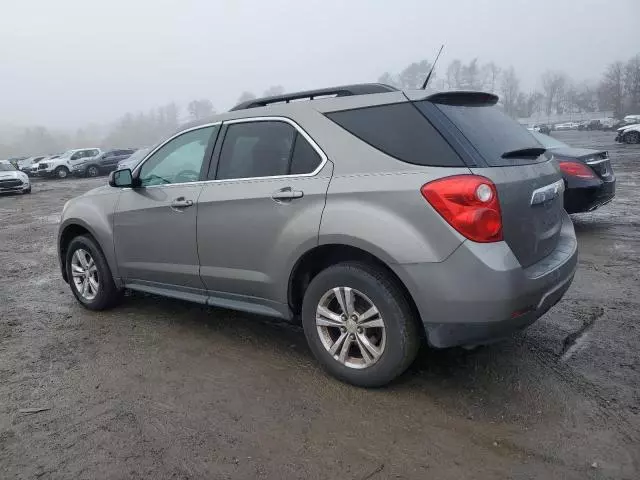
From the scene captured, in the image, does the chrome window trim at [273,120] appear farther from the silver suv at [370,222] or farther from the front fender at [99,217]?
the front fender at [99,217]

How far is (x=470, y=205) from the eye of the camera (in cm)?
268

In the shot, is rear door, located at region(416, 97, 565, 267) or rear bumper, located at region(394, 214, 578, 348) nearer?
rear bumper, located at region(394, 214, 578, 348)

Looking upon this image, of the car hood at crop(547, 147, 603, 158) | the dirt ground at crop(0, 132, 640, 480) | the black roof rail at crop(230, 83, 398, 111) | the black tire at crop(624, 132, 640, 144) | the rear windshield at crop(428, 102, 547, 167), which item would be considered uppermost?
the black roof rail at crop(230, 83, 398, 111)

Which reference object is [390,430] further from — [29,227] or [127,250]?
[29,227]

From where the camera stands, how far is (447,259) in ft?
8.86

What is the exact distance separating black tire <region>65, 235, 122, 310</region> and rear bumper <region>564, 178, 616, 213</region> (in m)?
5.47

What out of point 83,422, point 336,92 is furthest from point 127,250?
point 336,92

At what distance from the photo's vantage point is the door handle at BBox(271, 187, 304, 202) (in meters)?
3.21

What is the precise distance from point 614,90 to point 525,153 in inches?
3356

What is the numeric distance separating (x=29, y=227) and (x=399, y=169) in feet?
35.9

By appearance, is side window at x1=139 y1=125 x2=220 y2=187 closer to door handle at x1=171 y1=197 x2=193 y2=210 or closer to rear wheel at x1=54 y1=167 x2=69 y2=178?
door handle at x1=171 y1=197 x2=193 y2=210

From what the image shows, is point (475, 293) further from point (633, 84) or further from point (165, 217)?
point (633, 84)

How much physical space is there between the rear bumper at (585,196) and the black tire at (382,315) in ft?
15.2

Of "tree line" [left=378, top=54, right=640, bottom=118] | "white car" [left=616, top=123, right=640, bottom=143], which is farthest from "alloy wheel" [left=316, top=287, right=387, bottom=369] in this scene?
"tree line" [left=378, top=54, right=640, bottom=118]
